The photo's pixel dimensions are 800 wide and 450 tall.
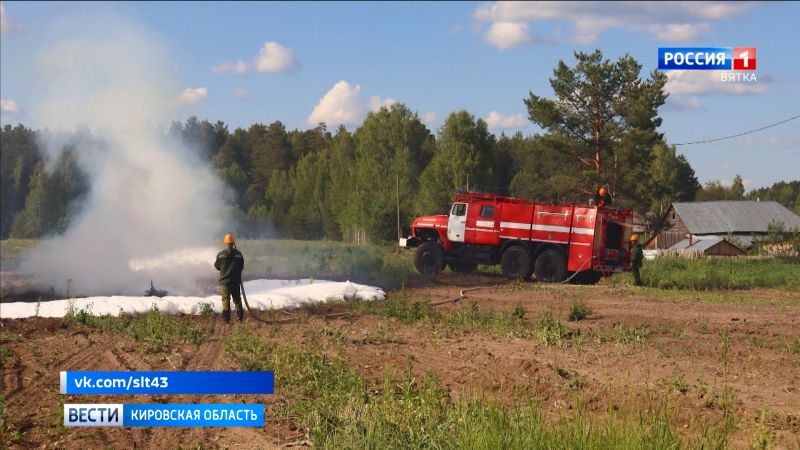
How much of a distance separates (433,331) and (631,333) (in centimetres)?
378

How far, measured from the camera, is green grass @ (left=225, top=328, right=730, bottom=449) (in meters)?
8.09

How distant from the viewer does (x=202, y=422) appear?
10.5m

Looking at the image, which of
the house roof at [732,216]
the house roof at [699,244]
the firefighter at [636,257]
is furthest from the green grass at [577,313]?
the house roof at [732,216]

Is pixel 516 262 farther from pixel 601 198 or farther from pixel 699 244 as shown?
pixel 699 244

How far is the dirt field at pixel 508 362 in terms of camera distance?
10.2m

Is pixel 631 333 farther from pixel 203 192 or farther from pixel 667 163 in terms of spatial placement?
pixel 667 163

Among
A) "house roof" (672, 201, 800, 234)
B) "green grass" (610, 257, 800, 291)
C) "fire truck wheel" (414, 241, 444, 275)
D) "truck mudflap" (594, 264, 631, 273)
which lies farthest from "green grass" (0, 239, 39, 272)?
"house roof" (672, 201, 800, 234)

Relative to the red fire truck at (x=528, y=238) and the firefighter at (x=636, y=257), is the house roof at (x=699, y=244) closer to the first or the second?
the firefighter at (x=636, y=257)

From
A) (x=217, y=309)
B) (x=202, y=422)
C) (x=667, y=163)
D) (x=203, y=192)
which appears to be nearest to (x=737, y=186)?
(x=667, y=163)

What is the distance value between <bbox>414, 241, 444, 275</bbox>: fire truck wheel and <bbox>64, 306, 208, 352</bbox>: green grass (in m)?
13.4

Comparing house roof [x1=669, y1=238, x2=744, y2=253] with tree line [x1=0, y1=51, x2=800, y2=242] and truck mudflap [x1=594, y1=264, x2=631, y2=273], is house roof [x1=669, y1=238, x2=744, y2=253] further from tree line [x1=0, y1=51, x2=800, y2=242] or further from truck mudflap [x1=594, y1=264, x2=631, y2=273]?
truck mudflap [x1=594, y1=264, x2=631, y2=273]

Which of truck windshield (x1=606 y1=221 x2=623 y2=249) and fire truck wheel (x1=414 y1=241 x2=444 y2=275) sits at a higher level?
truck windshield (x1=606 y1=221 x2=623 y2=249)

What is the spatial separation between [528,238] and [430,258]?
3.88 metres

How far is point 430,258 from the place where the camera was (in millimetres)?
31781
